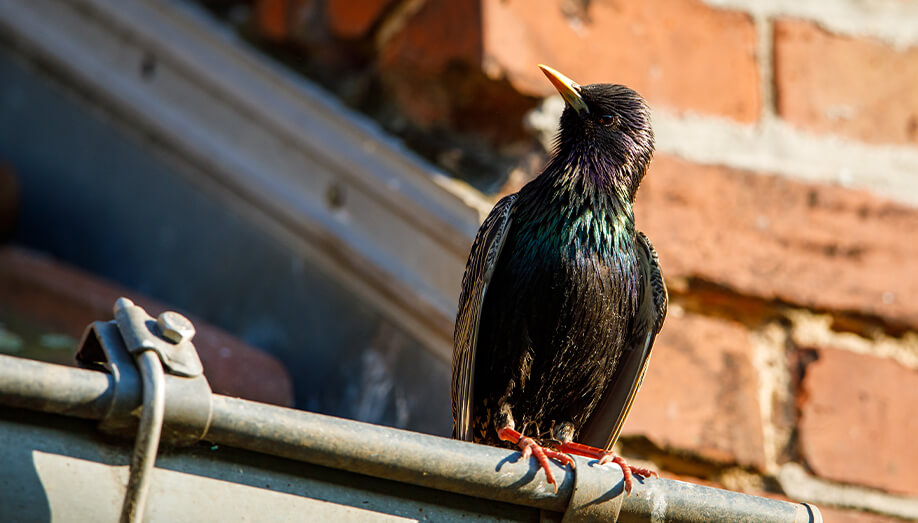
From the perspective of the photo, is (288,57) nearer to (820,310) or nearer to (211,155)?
(211,155)

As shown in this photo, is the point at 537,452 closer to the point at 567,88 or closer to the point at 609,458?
the point at 609,458

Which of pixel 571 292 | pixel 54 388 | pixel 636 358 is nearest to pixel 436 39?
pixel 571 292

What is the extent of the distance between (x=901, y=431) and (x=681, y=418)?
36 centimetres

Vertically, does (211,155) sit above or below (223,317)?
above

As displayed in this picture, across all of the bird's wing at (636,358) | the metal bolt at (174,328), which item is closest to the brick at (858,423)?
the bird's wing at (636,358)

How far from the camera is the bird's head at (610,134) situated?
181 cm

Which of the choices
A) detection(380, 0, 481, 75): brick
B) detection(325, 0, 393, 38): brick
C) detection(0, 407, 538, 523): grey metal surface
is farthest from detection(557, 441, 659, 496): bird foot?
detection(325, 0, 393, 38): brick

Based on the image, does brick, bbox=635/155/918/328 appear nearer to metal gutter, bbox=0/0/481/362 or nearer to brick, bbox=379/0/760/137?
brick, bbox=379/0/760/137

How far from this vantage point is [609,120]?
1854 mm

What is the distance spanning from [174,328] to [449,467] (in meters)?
0.25

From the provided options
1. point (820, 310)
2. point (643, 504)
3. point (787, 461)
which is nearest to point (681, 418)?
point (787, 461)

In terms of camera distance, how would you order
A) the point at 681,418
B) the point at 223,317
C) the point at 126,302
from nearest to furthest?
the point at 126,302, the point at 681,418, the point at 223,317

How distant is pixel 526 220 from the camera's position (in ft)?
5.85

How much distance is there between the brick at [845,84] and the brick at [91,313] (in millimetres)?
991
